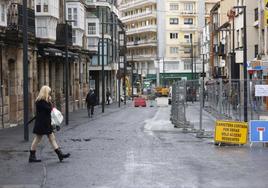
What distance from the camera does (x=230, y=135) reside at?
18375 mm

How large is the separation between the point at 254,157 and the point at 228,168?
240 centimetres

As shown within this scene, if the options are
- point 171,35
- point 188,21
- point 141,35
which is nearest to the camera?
point 171,35

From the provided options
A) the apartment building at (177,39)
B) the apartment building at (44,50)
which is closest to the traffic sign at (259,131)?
the apartment building at (44,50)

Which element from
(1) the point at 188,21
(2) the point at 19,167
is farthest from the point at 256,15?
(1) the point at 188,21

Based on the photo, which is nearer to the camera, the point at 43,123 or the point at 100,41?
the point at 43,123

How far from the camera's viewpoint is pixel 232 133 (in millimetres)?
18375

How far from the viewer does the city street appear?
11305 mm

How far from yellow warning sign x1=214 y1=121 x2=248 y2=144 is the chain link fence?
222 cm

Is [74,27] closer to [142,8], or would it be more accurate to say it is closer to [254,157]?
[254,157]

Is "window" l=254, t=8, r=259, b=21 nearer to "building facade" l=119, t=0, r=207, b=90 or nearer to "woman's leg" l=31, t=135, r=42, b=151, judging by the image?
"woman's leg" l=31, t=135, r=42, b=151

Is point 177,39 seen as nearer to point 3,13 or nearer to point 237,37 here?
point 237,37

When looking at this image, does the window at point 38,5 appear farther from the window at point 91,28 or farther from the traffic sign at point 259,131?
the window at point 91,28

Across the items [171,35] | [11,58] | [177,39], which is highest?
[171,35]

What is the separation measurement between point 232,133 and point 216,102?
4581mm
